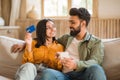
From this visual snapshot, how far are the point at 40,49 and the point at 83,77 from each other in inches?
20.9

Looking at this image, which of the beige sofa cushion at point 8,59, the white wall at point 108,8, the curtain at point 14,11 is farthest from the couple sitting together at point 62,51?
the curtain at point 14,11

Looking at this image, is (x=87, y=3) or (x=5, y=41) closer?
(x=5, y=41)

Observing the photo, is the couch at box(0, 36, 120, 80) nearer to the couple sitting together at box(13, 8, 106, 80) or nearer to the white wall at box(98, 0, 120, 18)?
the couple sitting together at box(13, 8, 106, 80)

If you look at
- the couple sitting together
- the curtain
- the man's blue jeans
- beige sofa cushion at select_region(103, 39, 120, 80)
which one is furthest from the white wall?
the man's blue jeans

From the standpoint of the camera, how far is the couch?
2107mm

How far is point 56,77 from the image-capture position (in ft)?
6.51

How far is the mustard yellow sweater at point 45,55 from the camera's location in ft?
7.36

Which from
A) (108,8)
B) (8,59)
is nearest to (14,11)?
(108,8)

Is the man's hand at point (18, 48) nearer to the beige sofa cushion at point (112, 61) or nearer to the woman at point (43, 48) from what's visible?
the woman at point (43, 48)

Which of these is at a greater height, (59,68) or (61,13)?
(61,13)

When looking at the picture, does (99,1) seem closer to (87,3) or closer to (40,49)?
(87,3)

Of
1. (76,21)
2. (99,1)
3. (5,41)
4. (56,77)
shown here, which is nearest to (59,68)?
(56,77)

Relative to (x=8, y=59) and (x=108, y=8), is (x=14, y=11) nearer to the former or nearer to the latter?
(x=108, y=8)

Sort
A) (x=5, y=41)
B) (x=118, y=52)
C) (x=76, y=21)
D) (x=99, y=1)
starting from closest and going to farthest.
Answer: (x=118, y=52) < (x=76, y=21) < (x=5, y=41) < (x=99, y=1)
